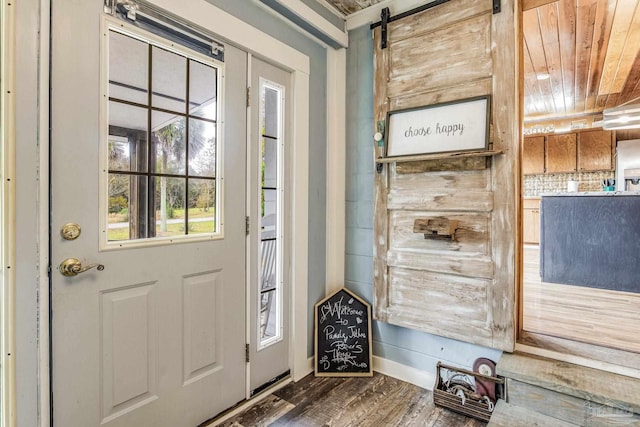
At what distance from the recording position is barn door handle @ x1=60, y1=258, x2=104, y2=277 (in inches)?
52.7

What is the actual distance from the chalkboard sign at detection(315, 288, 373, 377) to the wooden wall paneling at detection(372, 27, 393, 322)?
150mm

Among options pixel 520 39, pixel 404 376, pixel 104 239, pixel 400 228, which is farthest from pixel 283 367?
pixel 520 39

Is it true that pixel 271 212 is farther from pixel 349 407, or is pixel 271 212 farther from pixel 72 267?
pixel 349 407

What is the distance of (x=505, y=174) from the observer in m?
1.94

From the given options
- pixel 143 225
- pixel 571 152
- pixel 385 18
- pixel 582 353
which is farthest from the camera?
pixel 571 152

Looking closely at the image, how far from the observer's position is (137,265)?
5.15ft

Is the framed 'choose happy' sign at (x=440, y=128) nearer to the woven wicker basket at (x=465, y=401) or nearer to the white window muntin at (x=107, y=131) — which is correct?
the white window muntin at (x=107, y=131)

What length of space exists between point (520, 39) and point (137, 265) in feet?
7.84

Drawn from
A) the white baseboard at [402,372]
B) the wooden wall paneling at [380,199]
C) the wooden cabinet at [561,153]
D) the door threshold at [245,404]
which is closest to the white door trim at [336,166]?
the wooden wall paneling at [380,199]

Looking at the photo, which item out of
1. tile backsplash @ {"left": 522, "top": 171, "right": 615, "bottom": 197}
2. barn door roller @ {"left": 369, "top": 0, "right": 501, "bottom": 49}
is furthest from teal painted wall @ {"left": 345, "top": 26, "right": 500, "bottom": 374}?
tile backsplash @ {"left": 522, "top": 171, "right": 615, "bottom": 197}

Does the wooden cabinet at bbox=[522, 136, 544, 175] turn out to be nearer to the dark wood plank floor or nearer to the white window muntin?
the dark wood plank floor

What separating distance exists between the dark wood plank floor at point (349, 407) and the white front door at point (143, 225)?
0.24 meters

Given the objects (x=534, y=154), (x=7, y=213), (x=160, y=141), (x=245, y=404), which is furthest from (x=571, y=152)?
(x=7, y=213)

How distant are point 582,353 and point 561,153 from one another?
232 inches
